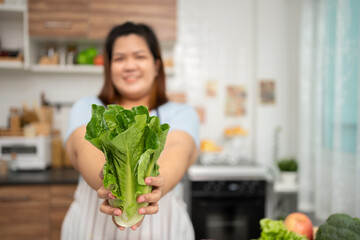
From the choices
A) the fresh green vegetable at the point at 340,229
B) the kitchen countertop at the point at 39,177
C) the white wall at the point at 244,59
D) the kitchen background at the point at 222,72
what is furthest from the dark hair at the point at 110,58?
the white wall at the point at 244,59

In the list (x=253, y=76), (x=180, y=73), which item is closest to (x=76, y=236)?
(x=180, y=73)

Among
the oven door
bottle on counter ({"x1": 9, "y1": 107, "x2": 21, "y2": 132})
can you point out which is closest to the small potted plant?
the oven door

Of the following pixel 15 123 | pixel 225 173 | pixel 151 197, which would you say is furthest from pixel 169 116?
pixel 15 123

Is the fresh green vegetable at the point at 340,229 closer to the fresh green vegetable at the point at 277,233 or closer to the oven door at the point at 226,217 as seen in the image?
the fresh green vegetable at the point at 277,233

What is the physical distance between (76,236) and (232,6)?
2742 mm

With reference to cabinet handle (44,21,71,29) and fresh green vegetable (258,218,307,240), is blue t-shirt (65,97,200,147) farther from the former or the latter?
cabinet handle (44,21,71,29)

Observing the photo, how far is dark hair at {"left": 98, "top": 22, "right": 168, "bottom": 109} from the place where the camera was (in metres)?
1.36

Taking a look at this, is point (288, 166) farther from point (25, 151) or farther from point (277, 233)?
point (25, 151)

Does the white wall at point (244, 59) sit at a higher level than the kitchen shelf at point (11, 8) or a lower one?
lower

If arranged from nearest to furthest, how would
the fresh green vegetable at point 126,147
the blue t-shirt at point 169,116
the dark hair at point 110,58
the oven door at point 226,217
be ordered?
the fresh green vegetable at point 126,147, the blue t-shirt at point 169,116, the dark hair at point 110,58, the oven door at point 226,217

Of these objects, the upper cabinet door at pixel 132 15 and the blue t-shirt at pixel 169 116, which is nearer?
the blue t-shirt at pixel 169 116

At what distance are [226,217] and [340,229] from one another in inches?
71.7

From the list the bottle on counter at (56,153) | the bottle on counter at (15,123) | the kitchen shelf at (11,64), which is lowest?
the bottle on counter at (56,153)

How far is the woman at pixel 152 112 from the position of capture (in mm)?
1098
